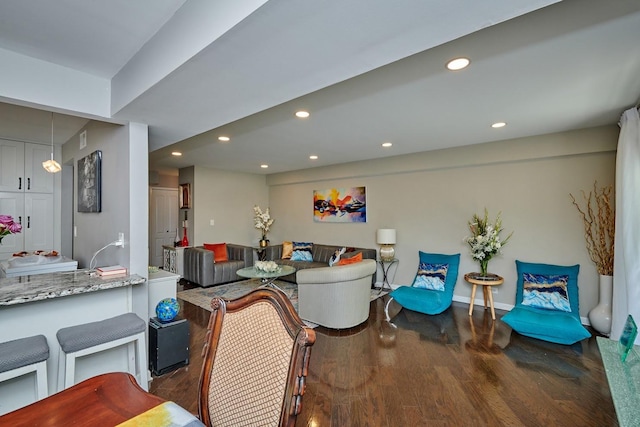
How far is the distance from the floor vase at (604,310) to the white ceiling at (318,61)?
186 centimetres

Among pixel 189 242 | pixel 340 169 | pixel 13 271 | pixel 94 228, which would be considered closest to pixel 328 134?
pixel 340 169

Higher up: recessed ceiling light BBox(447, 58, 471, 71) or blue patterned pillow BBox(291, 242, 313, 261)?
recessed ceiling light BBox(447, 58, 471, 71)

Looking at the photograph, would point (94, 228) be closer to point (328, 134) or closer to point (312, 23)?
point (328, 134)

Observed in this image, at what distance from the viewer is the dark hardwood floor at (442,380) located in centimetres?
199

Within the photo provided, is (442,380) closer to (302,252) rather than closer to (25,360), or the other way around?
(25,360)

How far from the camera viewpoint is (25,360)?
1.55m

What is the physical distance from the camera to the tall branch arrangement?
3.37 m

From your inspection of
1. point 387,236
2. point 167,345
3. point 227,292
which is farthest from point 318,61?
point 227,292

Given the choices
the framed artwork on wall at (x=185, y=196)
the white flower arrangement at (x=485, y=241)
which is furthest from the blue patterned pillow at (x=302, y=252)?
the white flower arrangement at (x=485, y=241)

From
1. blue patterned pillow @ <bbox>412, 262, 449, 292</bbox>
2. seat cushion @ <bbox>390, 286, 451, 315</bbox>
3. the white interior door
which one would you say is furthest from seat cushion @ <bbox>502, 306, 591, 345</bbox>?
the white interior door

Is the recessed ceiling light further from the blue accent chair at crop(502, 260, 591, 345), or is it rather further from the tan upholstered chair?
the blue accent chair at crop(502, 260, 591, 345)

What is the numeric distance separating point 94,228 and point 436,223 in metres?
4.70

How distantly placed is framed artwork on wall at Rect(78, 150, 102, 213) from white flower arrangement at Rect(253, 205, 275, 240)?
3.95 m

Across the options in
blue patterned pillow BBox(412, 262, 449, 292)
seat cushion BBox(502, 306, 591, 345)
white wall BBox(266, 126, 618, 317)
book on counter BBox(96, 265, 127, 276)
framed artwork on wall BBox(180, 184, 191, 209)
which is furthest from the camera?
framed artwork on wall BBox(180, 184, 191, 209)
